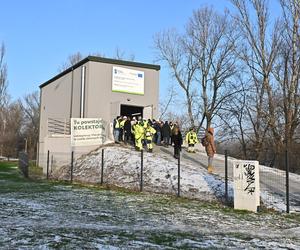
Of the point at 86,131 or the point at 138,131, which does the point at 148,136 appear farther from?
the point at 86,131

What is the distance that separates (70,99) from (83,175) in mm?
10938

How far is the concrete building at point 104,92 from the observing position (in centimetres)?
2819

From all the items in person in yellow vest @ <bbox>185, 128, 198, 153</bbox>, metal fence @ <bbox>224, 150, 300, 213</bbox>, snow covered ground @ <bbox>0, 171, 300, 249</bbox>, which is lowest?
snow covered ground @ <bbox>0, 171, 300, 249</bbox>

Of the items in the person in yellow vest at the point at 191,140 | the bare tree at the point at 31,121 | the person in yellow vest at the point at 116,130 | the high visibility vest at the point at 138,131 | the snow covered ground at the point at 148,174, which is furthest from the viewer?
the bare tree at the point at 31,121

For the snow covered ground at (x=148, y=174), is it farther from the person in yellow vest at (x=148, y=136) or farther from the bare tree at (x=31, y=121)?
the bare tree at (x=31, y=121)

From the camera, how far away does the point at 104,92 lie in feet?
94.2

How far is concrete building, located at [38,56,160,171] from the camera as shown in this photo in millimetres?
28188

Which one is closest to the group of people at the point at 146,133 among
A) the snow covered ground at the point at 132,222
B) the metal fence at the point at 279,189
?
the metal fence at the point at 279,189

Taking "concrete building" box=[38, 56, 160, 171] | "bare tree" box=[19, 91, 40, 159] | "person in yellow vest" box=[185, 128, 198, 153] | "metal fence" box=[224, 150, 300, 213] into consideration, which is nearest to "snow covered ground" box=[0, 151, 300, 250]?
"metal fence" box=[224, 150, 300, 213]

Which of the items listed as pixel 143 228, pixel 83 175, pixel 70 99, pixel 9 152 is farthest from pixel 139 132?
pixel 9 152

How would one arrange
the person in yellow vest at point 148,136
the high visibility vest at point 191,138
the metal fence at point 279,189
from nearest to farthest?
the metal fence at point 279,189 → the person in yellow vest at point 148,136 → the high visibility vest at point 191,138

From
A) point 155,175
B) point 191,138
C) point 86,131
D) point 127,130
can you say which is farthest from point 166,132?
point 155,175

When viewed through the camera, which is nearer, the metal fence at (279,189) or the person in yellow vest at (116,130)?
the metal fence at (279,189)

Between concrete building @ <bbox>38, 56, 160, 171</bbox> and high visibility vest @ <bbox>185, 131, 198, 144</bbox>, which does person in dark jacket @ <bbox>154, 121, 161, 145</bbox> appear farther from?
concrete building @ <bbox>38, 56, 160, 171</bbox>
